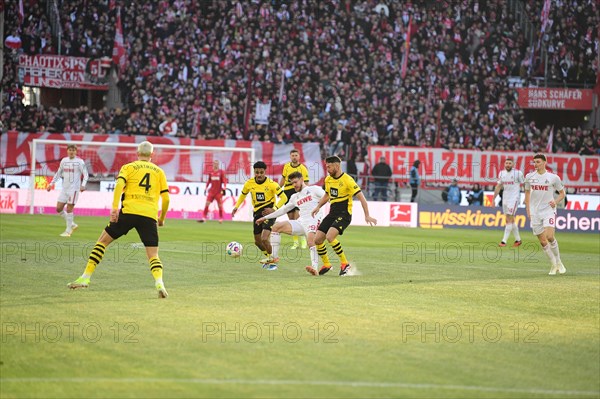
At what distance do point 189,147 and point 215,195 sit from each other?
391 centimetres

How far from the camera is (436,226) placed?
35031mm

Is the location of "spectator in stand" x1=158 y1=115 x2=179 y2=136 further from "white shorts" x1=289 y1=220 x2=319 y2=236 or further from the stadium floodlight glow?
"white shorts" x1=289 y1=220 x2=319 y2=236

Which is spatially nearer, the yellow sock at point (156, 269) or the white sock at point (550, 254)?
the yellow sock at point (156, 269)

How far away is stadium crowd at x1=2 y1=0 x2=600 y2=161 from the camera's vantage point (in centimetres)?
3881

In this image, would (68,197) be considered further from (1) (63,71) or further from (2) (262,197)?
(1) (63,71)

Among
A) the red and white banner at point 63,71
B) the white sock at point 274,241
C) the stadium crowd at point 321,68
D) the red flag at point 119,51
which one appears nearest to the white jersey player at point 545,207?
the white sock at point 274,241

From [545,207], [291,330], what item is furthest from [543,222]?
[291,330]

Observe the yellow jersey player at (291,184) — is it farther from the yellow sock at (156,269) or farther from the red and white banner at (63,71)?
the red and white banner at (63,71)

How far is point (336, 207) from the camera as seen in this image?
16.6 metres

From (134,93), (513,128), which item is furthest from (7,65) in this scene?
(513,128)

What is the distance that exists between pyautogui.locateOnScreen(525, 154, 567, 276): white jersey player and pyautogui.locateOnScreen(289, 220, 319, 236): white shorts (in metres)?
4.44

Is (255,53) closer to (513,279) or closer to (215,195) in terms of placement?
(215,195)

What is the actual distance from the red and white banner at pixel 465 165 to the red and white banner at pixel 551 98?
21.6 feet

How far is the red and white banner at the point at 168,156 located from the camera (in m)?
34.2
